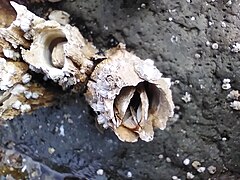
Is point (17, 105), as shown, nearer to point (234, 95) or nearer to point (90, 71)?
point (90, 71)

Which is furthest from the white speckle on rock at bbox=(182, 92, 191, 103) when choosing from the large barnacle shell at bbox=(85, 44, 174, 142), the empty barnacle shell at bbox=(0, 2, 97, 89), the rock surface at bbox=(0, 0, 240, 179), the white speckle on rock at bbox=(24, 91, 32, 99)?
the white speckle on rock at bbox=(24, 91, 32, 99)

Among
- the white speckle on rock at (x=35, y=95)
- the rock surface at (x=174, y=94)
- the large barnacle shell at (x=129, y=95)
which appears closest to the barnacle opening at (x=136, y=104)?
the large barnacle shell at (x=129, y=95)

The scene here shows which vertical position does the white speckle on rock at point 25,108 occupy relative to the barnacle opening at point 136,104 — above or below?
below

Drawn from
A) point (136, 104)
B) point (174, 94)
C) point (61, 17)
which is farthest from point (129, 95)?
point (61, 17)

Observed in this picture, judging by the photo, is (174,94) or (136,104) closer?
(136,104)

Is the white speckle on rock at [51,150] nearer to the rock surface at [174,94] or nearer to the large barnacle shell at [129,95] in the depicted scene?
the rock surface at [174,94]

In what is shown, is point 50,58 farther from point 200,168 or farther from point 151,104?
point 200,168

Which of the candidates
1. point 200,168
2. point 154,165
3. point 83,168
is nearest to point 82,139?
point 83,168

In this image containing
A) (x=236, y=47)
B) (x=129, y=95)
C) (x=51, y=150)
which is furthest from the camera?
(x=51, y=150)

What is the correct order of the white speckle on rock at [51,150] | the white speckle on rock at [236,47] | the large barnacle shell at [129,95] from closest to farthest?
the large barnacle shell at [129,95] < the white speckle on rock at [236,47] < the white speckle on rock at [51,150]
